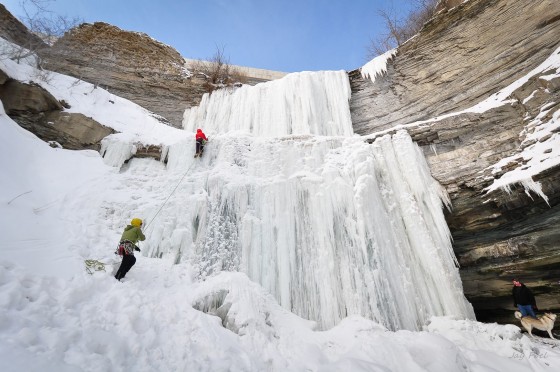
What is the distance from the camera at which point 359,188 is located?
671cm

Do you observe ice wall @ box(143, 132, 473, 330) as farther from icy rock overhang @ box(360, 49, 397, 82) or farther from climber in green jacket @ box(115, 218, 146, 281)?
icy rock overhang @ box(360, 49, 397, 82)

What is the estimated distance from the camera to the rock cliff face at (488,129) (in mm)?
5922

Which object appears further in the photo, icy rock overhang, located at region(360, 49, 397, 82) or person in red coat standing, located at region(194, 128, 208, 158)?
icy rock overhang, located at region(360, 49, 397, 82)

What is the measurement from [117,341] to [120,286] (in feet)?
4.16

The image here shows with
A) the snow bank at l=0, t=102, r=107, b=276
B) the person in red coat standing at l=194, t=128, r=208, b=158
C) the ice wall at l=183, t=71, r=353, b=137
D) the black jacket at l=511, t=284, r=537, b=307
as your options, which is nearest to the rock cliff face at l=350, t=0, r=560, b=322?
the black jacket at l=511, t=284, r=537, b=307

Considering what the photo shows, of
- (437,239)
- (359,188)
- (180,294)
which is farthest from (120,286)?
(437,239)

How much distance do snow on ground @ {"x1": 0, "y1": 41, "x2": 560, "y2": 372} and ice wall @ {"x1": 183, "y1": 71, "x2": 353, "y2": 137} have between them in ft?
17.7

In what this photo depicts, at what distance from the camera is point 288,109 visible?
10836 millimetres

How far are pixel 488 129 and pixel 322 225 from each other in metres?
4.92

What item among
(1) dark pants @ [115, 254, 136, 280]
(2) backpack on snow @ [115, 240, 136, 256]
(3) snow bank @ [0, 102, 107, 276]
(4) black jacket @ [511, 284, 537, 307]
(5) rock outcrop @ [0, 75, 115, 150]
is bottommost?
(4) black jacket @ [511, 284, 537, 307]

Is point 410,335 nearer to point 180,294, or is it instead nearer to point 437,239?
point 437,239

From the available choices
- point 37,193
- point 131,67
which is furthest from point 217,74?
point 37,193

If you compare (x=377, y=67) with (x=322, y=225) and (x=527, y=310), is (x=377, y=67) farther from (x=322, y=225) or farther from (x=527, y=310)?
(x=527, y=310)

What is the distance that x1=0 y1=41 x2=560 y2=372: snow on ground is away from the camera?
9.45 feet
